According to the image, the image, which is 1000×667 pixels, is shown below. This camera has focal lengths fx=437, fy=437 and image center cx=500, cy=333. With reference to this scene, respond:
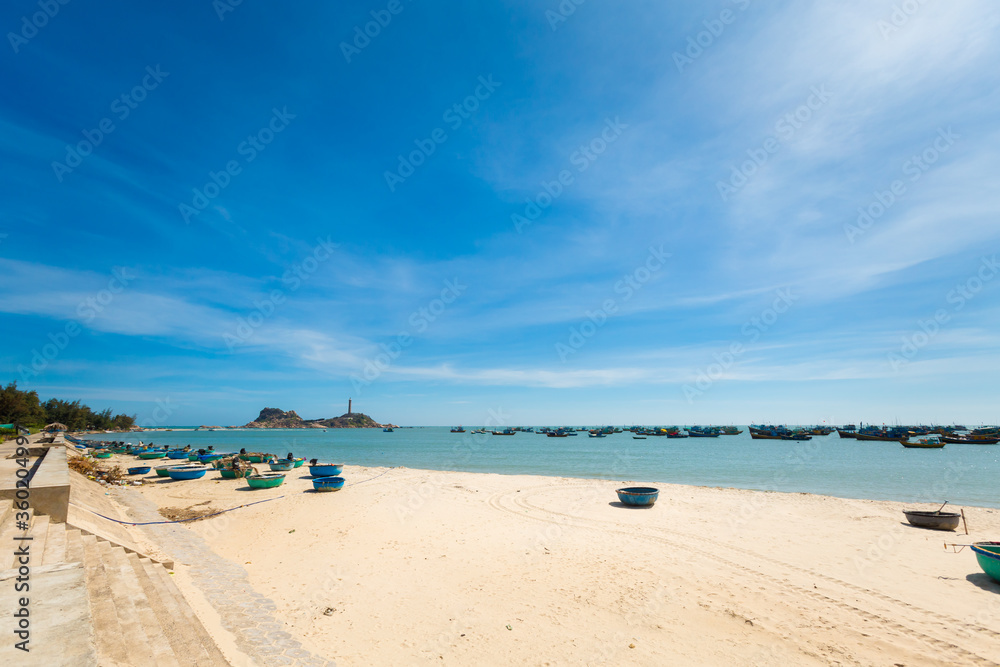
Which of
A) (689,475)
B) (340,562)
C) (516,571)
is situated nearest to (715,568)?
(516,571)

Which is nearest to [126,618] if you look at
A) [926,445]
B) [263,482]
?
[263,482]

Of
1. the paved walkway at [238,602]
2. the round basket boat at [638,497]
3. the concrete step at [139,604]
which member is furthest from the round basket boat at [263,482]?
the round basket boat at [638,497]

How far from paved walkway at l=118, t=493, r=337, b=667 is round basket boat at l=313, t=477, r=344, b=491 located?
8957mm

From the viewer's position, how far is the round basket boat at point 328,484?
24.7 meters

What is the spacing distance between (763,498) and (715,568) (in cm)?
1581

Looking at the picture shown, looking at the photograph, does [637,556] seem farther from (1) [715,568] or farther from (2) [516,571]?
(2) [516,571]

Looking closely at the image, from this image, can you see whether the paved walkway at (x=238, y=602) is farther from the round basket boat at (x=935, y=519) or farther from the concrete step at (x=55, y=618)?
the round basket boat at (x=935, y=519)

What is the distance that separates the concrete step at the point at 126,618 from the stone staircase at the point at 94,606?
1cm

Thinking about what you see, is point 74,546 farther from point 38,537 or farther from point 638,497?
point 638,497

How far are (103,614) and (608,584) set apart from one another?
9741 mm

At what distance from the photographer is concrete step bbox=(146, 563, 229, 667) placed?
5.79 meters

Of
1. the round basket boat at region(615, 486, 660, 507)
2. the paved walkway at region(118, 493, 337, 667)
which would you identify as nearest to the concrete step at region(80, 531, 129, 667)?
the paved walkway at region(118, 493, 337, 667)

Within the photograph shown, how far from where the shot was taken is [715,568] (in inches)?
483

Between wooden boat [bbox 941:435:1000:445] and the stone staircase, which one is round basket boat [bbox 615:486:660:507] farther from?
wooden boat [bbox 941:435:1000:445]
